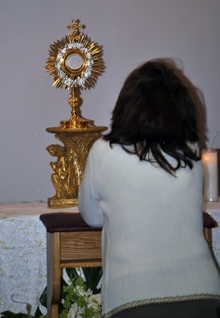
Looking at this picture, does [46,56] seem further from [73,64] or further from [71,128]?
[71,128]

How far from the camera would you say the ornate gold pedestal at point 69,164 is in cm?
296

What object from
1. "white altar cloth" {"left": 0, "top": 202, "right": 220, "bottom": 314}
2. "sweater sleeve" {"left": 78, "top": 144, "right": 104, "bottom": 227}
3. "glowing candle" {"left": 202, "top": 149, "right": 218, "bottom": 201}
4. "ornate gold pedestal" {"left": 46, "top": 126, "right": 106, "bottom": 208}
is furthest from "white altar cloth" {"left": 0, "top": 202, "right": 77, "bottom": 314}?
"sweater sleeve" {"left": 78, "top": 144, "right": 104, "bottom": 227}

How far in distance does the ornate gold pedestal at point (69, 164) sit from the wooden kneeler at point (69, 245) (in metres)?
0.50

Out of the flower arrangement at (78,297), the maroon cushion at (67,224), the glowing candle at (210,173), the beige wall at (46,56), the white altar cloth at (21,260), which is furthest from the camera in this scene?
the beige wall at (46,56)

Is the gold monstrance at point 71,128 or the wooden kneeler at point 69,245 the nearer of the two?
the wooden kneeler at point 69,245

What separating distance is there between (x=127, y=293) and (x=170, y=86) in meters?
0.53

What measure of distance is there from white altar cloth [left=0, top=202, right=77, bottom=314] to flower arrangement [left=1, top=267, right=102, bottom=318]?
3 cm

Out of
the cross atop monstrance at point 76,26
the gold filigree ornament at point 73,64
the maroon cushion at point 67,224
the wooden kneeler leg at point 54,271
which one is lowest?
the wooden kneeler leg at point 54,271

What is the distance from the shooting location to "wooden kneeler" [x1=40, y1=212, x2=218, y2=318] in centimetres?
236

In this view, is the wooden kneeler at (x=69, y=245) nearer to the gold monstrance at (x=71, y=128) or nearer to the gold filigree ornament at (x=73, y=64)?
the gold monstrance at (x=71, y=128)

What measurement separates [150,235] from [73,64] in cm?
135

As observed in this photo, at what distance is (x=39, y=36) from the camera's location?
3.25m

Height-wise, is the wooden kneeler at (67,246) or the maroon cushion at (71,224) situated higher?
the maroon cushion at (71,224)

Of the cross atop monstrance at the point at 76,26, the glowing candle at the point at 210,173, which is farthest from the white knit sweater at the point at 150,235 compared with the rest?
the cross atop monstrance at the point at 76,26
